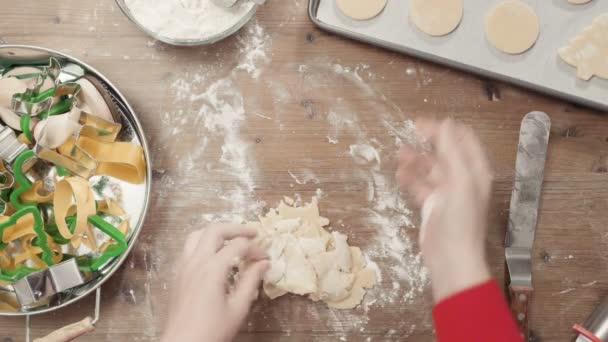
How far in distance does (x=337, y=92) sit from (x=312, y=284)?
0.35 meters

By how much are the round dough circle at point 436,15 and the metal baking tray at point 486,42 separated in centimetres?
1

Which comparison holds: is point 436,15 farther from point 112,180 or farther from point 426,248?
point 112,180

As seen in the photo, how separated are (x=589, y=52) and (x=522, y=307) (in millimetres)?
468

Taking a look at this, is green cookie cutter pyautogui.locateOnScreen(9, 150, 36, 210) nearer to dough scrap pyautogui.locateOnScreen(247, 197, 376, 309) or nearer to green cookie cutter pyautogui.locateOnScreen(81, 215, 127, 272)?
green cookie cutter pyautogui.locateOnScreen(81, 215, 127, 272)

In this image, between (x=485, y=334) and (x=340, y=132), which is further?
(x=340, y=132)

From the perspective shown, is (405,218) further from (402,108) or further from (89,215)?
(89,215)

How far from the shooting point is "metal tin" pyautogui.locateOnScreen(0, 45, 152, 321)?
0.94 metres

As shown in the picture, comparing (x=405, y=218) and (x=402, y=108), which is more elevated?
(x=402, y=108)

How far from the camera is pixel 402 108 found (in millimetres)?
1011

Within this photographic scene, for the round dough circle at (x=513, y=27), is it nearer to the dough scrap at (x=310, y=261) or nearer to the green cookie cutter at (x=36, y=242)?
the dough scrap at (x=310, y=261)

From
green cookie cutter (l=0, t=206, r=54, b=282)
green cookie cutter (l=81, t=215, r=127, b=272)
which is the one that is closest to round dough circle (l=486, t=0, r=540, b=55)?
green cookie cutter (l=81, t=215, r=127, b=272)

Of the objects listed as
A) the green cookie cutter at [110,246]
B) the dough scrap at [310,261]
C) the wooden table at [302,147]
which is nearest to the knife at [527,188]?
the wooden table at [302,147]

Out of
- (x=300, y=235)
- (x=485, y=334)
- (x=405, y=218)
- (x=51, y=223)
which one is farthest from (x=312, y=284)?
(x=51, y=223)

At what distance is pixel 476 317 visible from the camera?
2.44ft
